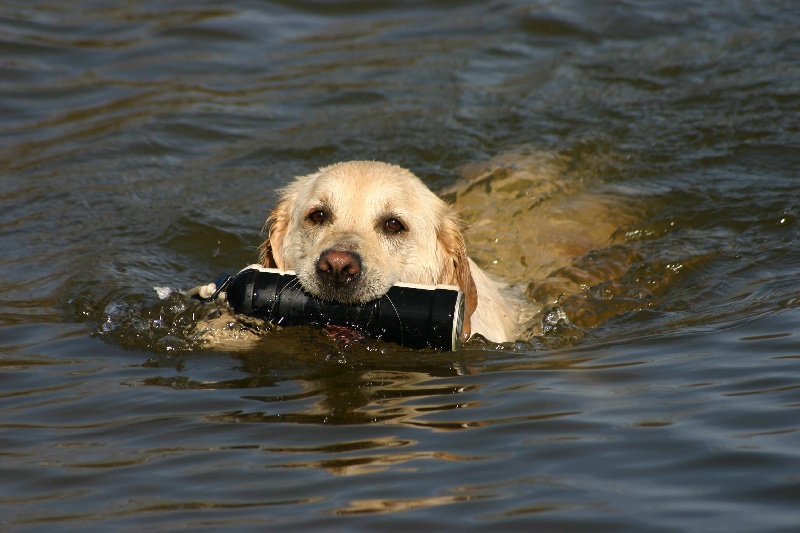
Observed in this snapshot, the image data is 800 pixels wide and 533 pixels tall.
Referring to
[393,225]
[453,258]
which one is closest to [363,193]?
[393,225]

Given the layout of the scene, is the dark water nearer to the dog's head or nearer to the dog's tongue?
the dog's tongue

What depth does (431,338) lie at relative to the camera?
5.16 m

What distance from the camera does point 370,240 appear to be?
215 inches

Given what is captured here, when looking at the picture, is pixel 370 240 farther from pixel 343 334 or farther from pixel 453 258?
pixel 453 258

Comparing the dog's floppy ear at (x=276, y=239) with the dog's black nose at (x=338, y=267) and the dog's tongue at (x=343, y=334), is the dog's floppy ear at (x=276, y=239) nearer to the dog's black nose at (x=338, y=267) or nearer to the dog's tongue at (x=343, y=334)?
the dog's tongue at (x=343, y=334)

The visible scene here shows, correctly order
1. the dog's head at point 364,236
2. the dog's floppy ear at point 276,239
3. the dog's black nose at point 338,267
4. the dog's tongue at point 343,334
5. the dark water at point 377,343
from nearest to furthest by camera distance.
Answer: the dark water at point 377,343
the dog's black nose at point 338,267
the dog's head at point 364,236
the dog's tongue at point 343,334
the dog's floppy ear at point 276,239

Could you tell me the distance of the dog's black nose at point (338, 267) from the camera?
16.3 feet

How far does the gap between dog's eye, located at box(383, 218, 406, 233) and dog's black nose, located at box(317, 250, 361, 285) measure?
557mm

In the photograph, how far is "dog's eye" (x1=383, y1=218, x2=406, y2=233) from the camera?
5.61 meters

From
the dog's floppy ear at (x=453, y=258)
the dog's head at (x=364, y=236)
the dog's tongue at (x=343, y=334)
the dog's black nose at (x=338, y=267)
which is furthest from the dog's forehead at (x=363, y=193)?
the dog's tongue at (x=343, y=334)

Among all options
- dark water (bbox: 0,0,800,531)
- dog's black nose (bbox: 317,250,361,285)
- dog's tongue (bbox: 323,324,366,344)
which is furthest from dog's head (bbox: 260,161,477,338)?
dark water (bbox: 0,0,800,531)

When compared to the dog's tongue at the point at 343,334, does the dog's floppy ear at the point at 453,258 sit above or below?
above

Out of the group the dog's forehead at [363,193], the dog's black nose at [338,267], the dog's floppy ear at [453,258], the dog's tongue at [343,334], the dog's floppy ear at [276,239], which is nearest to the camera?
the dog's black nose at [338,267]

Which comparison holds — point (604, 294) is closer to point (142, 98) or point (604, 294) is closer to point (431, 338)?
point (431, 338)
